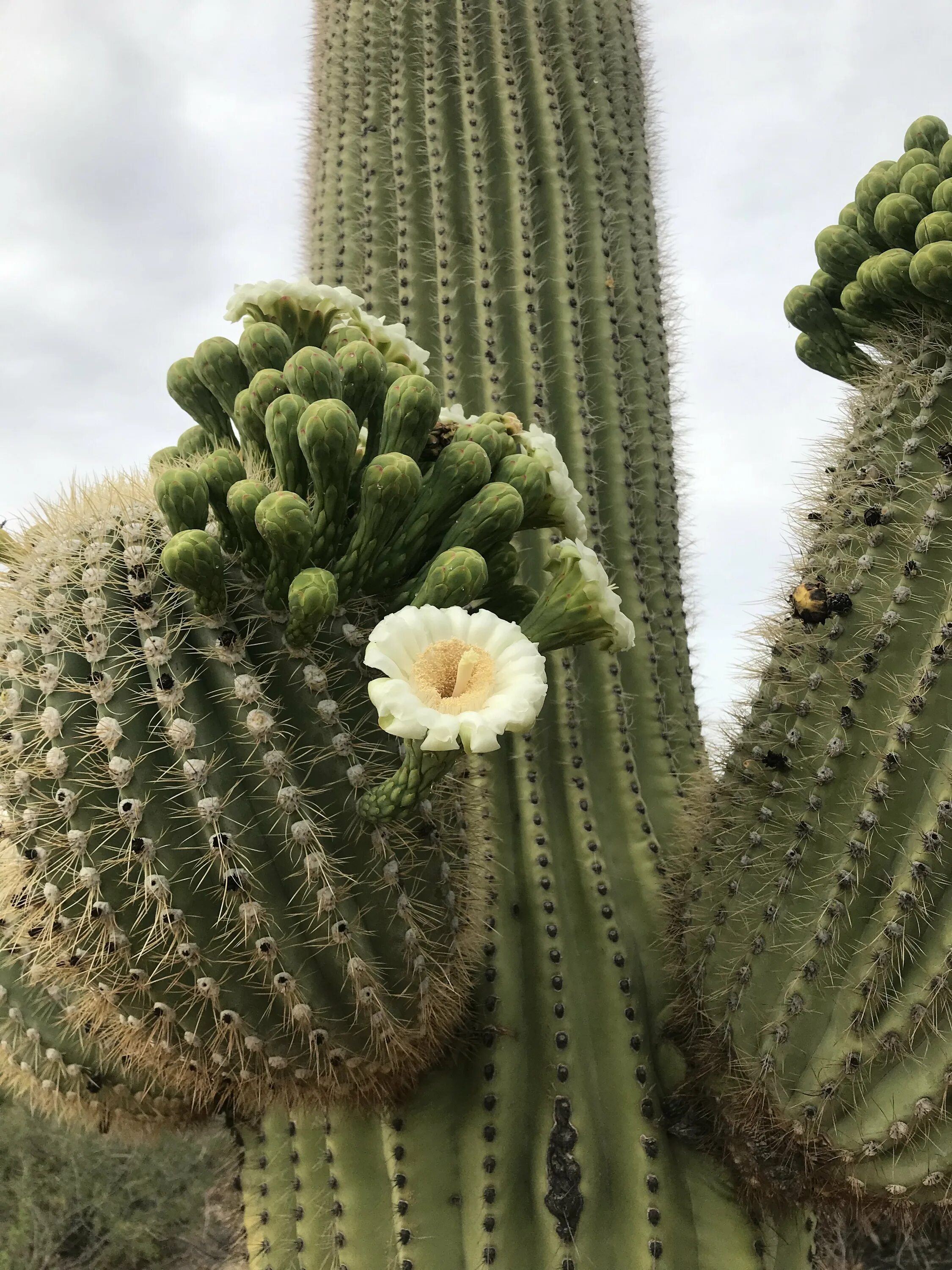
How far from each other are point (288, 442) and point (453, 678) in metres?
0.46

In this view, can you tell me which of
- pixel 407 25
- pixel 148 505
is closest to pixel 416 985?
pixel 148 505

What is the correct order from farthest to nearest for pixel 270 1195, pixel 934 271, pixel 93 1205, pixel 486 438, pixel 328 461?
pixel 93 1205 < pixel 270 1195 < pixel 934 271 < pixel 486 438 < pixel 328 461

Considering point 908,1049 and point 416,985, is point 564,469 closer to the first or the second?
point 416,985

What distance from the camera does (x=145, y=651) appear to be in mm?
1437

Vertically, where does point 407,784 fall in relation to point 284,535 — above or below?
below

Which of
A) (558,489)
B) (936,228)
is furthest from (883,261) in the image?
(558,489)

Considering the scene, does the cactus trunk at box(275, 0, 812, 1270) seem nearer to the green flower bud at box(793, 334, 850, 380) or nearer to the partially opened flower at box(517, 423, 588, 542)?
the green flower bud at box(793, 334, 850, 380)

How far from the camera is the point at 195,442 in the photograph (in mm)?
1856

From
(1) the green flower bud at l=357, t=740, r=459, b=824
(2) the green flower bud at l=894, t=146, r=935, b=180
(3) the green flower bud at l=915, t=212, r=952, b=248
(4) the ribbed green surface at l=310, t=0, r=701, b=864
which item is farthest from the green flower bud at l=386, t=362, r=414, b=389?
(2) the green flower bud at l=894, t=146, r=935, b=180

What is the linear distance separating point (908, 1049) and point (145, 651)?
55.7 inches

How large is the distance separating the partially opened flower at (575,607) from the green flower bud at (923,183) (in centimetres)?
103

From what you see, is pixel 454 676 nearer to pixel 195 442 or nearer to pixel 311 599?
pixel 311 599

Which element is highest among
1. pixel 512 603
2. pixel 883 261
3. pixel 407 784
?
pixel 883 261

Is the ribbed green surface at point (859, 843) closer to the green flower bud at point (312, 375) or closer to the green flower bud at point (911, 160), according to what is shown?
the green flower bud at point (911, 160)
